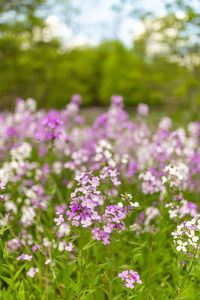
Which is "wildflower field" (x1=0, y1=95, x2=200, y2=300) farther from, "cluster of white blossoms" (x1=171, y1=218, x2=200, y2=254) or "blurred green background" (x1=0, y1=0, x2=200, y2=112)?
"blurred green background" (x1=0, y1=0, x2=200, y2=112)

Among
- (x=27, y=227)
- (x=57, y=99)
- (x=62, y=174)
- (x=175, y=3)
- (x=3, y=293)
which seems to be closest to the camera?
(x=3, y=293)

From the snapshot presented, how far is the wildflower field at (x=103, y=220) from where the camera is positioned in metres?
2.26

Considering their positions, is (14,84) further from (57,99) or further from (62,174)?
(62,174)

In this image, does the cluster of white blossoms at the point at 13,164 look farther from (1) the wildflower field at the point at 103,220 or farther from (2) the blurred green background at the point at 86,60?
(2) the blurred green background at the point at 86,60

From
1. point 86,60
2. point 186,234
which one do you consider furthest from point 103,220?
point 86,60

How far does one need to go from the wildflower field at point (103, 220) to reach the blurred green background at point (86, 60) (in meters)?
6.13

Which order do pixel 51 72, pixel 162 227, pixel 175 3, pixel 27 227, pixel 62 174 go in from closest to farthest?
pixel 162 227
pixel 27 227
pixel 62 174
pixel 175 3
pixel 51 72

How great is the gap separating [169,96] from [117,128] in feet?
82.4

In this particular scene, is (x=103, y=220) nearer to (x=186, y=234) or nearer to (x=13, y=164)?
(x=186, y=234)

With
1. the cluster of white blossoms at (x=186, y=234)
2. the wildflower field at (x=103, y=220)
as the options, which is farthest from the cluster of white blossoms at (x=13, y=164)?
the cluster of white blossoms at (x=186, y=234)

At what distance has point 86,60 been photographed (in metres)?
31.3

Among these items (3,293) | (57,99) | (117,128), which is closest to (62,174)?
(117,128)

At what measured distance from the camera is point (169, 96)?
30062 mm

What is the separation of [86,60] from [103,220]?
30506mm
